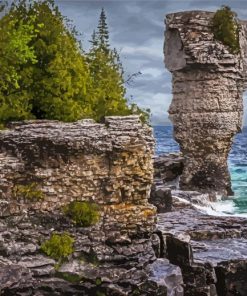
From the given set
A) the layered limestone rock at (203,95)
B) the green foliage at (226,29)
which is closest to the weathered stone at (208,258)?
the layered limestone rock at (203,95)

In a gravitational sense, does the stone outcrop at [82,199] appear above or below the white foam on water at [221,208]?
above

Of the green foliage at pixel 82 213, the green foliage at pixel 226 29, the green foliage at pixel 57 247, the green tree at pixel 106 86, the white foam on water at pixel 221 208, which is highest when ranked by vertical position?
the green foliage at pixel 226 29

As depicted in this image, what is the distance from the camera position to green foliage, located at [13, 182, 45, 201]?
21.5 m

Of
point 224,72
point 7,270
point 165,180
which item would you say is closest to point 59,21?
point 7,270

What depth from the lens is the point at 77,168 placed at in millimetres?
22000

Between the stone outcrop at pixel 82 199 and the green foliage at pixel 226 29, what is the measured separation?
1079 inches

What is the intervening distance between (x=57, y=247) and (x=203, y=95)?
3015 centimetres

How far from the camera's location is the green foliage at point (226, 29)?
47.9m

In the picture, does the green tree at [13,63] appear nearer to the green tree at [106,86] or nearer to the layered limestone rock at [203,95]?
the green tree at [106,86]

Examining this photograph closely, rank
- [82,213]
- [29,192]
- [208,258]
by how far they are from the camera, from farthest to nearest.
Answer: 1. [208,258]
2. [82,213]
3. [29,192]

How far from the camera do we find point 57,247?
2145 cm

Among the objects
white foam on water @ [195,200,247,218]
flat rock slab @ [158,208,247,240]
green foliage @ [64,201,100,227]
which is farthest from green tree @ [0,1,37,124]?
white foam on water @ [195,200,247,218]

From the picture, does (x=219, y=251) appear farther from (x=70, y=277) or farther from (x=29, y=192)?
(x=29, y=192)

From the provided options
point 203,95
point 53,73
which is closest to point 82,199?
point 53,73
